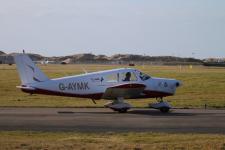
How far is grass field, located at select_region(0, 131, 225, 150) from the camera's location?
512 inches

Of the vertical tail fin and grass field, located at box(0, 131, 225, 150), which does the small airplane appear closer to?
the vertical tail fin

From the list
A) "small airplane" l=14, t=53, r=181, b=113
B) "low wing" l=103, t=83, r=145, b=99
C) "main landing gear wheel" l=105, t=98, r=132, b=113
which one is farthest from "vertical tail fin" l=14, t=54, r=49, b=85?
"main landing gear wheel" l=105, t=98, r=132, b=113

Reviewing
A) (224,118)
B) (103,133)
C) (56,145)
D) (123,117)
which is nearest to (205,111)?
(224,118)

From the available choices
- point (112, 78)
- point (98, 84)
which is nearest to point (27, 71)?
point (98, 84)

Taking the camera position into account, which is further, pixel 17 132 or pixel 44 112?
pixel 44 112

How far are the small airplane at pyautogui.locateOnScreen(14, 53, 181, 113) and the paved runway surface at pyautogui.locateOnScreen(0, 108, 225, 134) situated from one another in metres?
0.86

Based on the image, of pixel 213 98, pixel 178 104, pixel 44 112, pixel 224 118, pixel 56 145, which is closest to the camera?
pixel 56 145

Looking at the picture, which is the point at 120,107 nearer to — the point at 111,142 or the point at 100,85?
the point at 100,85

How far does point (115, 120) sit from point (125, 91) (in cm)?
487

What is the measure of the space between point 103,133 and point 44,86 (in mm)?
10046

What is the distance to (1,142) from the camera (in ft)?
44.7

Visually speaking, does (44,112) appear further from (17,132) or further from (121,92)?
(17,132)

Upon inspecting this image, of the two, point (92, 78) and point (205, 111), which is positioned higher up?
point (92, 78)

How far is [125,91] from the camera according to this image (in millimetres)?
26703
